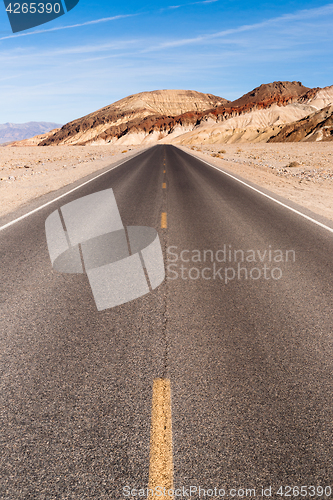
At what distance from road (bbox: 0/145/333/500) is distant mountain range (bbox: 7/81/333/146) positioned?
67.3 m

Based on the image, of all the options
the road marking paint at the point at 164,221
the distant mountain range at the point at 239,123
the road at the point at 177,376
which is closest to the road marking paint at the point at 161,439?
the road at the point at 177,376

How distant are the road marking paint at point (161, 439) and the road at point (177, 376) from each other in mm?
43

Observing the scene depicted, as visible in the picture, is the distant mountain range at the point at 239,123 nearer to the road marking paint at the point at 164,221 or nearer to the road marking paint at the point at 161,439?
the road marking paint at the point at 164,221

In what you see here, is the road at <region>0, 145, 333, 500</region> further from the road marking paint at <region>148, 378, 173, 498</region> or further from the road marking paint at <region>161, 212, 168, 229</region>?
the road marking paint at <region>161, 212, 168, 229</region>

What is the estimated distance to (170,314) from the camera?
4215 millimetres

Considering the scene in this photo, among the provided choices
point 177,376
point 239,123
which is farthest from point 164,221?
point 239,123

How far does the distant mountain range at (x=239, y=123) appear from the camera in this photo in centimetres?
7444

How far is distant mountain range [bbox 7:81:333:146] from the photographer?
74438mm

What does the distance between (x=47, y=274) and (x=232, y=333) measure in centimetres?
329

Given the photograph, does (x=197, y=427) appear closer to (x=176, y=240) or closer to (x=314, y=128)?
(x=176, y=240)

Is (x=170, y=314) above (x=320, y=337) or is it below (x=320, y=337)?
above

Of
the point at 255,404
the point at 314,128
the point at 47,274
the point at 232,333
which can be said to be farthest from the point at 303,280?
the point at 314,128

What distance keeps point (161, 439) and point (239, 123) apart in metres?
130

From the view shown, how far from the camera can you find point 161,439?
2.43m
